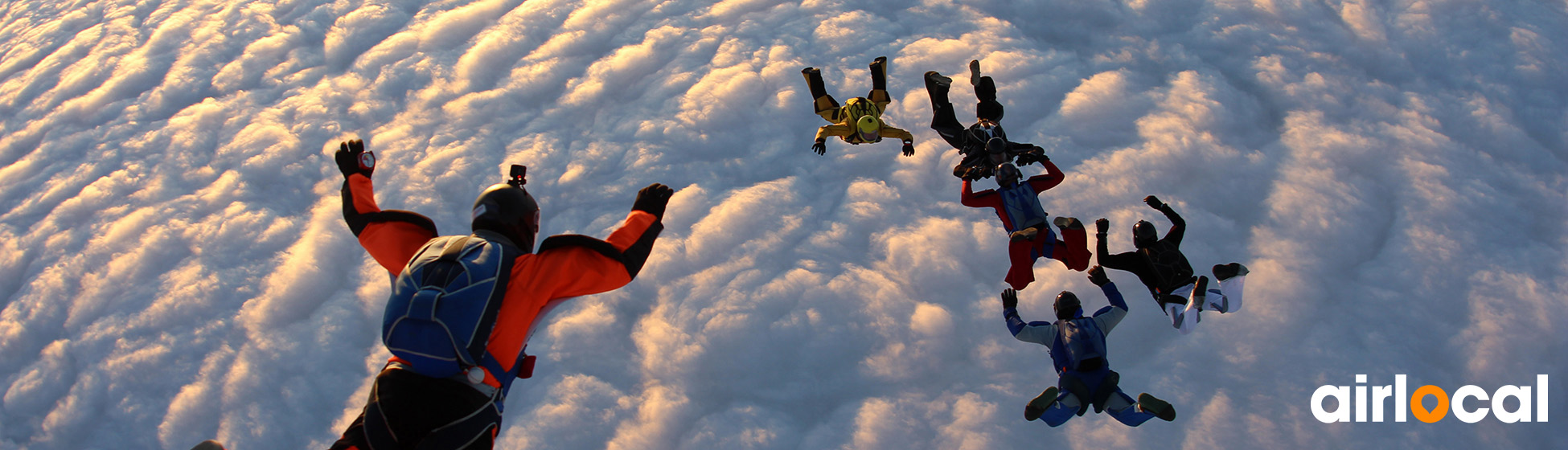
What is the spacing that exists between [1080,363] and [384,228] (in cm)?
392

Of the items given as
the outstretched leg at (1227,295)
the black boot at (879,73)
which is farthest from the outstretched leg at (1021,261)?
the black boot at (879,73)

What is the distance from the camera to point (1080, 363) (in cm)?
496

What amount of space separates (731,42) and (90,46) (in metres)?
7.29

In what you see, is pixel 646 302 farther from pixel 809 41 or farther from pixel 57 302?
pixel 57 302

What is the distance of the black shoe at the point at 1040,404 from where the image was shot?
4654mm

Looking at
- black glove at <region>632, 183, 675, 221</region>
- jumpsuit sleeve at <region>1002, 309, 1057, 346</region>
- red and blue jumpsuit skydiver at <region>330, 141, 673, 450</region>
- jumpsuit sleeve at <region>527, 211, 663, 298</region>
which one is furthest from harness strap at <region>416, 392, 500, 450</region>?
jumpsuit sleeve at <region>1002, 309, 1057, 346</region>

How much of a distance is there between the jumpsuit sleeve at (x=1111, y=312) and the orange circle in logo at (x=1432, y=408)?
212cm

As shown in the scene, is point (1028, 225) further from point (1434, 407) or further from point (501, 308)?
point (501, 308)

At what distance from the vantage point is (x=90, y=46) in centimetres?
911

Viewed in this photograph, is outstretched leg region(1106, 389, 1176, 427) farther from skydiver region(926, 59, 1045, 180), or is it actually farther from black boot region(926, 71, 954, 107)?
Answer: black boot region(926, 71, 954, 107)

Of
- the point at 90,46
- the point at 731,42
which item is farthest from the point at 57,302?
the point at 731,42

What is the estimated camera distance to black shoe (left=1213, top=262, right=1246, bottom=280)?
484 centimetres

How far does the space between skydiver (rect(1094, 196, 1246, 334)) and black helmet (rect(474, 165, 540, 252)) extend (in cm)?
345

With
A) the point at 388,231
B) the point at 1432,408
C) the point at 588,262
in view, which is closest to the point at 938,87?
the point at 588,262
